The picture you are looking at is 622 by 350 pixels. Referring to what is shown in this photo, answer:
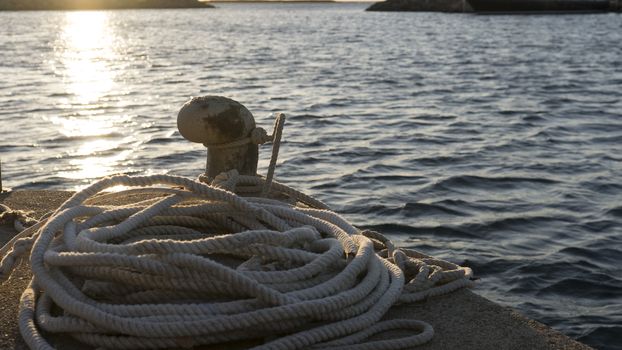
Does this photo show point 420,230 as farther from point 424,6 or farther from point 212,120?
point 424,6

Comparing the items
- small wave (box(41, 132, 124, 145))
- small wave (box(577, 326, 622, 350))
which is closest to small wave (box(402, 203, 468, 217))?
small wave (box(577, 326, 622, 350))

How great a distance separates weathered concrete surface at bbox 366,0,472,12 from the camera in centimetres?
10932

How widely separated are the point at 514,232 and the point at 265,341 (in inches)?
182

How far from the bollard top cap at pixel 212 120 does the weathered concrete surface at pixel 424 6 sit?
97.7 meters

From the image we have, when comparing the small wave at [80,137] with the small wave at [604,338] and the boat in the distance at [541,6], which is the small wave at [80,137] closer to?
the small wave at [604,338]

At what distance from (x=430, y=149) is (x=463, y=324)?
25.9 ft

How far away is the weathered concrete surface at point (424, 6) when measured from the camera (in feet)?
359

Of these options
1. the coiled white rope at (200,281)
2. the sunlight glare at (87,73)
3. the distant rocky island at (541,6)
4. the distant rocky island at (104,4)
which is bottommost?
the distant rocky island at (104,4)

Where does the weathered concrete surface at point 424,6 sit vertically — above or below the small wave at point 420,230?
below

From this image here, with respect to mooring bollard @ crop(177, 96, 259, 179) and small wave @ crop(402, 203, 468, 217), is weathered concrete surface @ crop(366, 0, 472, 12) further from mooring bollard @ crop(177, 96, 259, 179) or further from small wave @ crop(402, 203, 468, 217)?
mooring bollard @ crop(177, 96, 259, 179)

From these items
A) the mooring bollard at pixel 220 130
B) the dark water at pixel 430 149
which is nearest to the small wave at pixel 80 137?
the dark water at pixel 430 149

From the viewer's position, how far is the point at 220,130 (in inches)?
177

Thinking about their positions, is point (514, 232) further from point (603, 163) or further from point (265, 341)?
point (265, 341)

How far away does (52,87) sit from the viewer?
19516 mm
